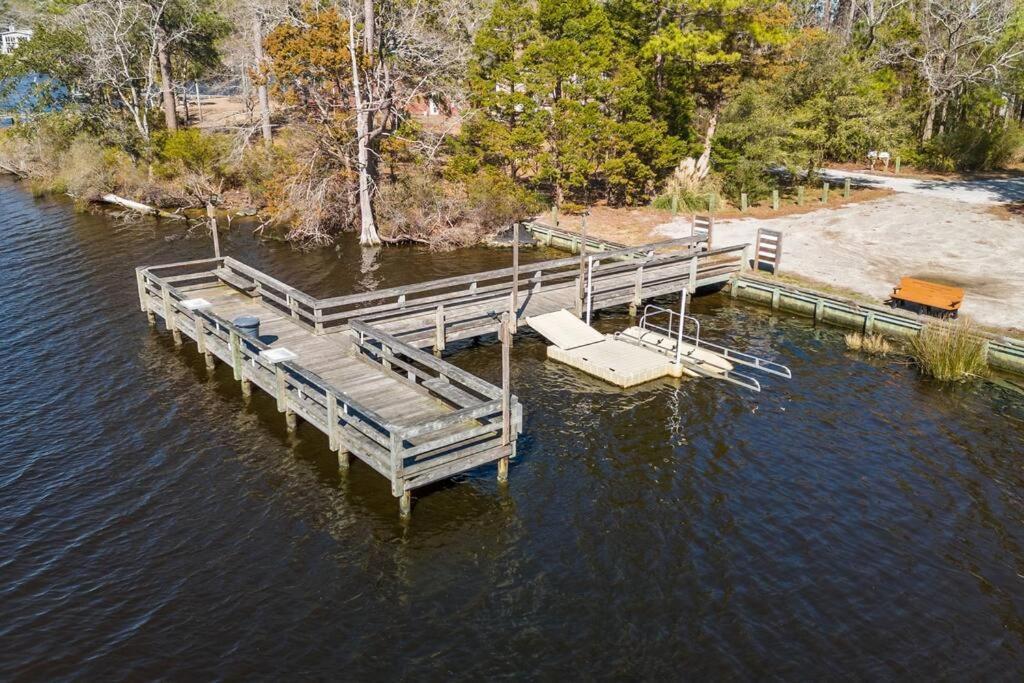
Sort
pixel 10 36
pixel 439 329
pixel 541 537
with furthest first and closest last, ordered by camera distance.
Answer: pixel 10 36
pixel 439 329
pixel 541 537

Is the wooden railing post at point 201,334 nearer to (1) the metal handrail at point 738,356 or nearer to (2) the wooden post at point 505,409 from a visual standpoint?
(2) the wooden post at point 505,409

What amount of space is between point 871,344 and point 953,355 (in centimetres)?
280

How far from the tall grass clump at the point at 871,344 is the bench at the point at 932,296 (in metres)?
1.72

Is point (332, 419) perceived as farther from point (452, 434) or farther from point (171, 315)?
point (171, 315)

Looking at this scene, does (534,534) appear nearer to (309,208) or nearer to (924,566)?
(924,566)

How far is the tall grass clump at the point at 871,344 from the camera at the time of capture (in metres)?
25.2

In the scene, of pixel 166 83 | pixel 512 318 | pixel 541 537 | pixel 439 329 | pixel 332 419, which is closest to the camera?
pixel 541 537

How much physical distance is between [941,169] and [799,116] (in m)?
16.0

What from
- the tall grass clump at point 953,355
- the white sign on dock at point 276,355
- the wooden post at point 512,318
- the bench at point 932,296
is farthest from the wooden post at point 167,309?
the bench at point 932,296

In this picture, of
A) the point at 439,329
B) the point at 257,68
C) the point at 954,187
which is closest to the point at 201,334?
the point at 439,329

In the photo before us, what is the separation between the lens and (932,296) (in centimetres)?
2577

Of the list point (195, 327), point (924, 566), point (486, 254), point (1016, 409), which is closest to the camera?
point (924, 566)

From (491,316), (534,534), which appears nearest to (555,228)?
(491,316)

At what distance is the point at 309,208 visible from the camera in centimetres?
3819
